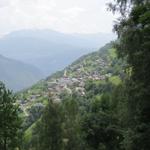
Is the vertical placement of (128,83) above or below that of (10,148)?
above

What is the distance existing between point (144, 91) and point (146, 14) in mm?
3535

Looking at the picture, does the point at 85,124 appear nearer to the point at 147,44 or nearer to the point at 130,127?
the point at 130,127

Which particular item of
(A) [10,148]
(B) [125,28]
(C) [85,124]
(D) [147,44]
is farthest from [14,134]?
(D) [147,44]

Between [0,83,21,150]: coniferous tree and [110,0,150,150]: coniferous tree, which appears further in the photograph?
[0,83,21,150]: coniferous tree

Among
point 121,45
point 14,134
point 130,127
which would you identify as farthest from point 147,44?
point 14,134

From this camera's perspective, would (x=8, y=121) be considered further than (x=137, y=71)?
Yes

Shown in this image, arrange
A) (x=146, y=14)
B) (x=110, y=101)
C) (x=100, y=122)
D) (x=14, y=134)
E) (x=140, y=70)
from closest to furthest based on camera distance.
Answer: (x=146, y=14) < (x=140, y=70) < (x=14, y=134) < (x=100, y=122) < (x=110, y=101)

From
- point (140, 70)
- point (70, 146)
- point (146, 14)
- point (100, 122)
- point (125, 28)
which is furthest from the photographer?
point (70, 146)

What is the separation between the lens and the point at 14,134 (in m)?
30.5

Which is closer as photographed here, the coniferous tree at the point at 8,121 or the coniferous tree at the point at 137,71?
the coniferous tree at the point at 137,71

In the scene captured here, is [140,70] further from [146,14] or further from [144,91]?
[146,14]

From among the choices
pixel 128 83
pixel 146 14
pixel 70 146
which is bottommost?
pixel 70 146

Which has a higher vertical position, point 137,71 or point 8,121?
point 137,71

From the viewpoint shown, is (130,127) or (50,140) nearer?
(130,127)
